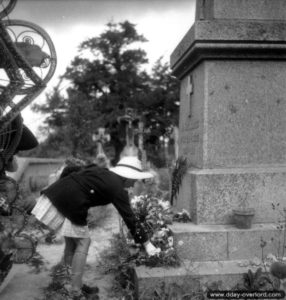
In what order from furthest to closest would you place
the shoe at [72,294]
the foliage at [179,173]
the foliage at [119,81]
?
the foliage at [119,81], the foliage at [179,173], the shoe at [72,294]

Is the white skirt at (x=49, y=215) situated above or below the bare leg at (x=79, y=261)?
above

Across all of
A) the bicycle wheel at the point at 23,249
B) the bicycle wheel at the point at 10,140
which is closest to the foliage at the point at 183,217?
the bicycle wheel at the point at 23,249

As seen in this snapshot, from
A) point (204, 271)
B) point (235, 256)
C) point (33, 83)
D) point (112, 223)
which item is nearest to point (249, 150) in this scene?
point (235, 256)

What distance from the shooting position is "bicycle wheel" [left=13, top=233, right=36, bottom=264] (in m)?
4.05

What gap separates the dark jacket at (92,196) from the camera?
147 inches

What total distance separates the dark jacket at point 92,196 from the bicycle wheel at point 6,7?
160 centimetres

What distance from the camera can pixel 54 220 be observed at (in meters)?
3.95

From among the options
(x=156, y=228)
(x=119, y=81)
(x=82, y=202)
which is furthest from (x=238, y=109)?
(x=119, y=81)

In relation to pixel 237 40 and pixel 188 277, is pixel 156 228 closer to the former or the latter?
pixel 188 277

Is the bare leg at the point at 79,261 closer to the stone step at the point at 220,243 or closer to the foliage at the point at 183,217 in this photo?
the stone step at the point at 220,243

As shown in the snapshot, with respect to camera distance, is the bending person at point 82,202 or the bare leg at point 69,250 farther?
the bare leg at point 69,250

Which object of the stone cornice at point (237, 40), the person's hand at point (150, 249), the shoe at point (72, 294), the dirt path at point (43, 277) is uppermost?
the stone cornice at point (237, 40)

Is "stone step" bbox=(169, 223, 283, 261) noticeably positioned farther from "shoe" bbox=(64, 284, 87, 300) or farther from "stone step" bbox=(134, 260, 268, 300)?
"shoe" bbox=(64, 284, 87, 300)

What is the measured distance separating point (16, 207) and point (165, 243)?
1.53m
